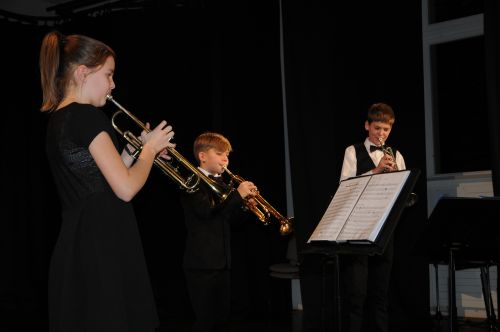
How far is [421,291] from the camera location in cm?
533

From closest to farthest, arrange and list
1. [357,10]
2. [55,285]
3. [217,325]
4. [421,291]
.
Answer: [55,285] → [217,325] → [421,291] → [357,10]

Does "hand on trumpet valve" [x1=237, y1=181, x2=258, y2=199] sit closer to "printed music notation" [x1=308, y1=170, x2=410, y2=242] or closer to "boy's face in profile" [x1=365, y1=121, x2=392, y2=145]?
"boy's face in profile" [x1=365, y1=121, x2=392, y2=145]

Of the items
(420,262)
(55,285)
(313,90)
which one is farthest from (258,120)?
(55,285)

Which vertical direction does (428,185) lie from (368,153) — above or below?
Result: below

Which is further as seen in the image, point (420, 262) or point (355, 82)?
point (355, 82)

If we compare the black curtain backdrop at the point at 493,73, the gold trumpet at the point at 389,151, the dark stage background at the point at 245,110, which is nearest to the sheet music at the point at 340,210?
the gold trumpet at the point at 389,151

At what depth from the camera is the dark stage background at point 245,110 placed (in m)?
5.49

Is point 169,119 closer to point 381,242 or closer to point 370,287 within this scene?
point 370,287

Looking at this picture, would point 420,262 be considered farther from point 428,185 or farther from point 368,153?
point 368,153

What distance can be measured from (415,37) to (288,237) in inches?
90.9

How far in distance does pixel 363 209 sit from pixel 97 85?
4.49 ft

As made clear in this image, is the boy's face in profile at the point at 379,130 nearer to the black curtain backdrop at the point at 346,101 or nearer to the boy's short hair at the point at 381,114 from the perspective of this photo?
the boy's short hair at the point at 381,114

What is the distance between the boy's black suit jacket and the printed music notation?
113 cm

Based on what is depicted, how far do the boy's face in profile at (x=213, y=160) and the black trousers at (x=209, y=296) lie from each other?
0.75 meters
